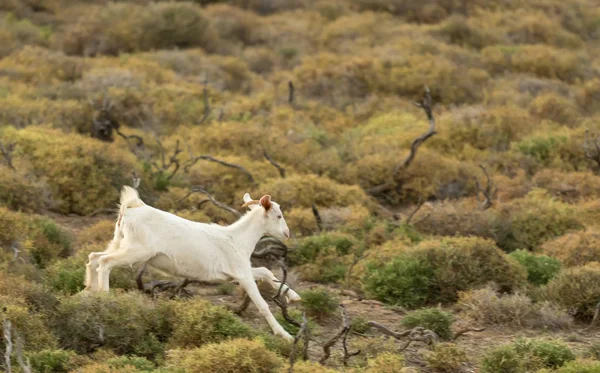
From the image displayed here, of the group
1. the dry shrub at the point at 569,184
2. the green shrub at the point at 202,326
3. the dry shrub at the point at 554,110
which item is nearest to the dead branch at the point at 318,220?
the dry shrub at the point at 569,184

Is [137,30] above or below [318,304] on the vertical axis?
below

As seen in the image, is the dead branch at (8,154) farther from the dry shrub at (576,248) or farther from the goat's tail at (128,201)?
the dry shrub at (576,248)

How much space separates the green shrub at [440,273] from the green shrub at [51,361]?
4.49 metres

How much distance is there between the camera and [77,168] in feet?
49.0

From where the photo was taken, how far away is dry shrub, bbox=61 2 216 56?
92.1ft

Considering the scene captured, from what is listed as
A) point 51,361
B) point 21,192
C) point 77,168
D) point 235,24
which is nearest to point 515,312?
point 51,361

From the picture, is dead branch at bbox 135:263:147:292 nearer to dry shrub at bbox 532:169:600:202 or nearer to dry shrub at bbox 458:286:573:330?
dry shrub at bbox 458:286:573:330

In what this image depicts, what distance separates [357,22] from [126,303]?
2524 centimetres

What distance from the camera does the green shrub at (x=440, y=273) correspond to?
1163 centimetres

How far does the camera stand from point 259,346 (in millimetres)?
7918

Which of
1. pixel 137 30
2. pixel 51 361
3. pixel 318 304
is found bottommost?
pixel 137 30

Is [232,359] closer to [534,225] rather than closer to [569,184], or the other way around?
[534,225]

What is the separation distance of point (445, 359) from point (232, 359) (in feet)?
7.51

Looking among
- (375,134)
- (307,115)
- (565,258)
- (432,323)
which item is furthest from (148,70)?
(432,323)
